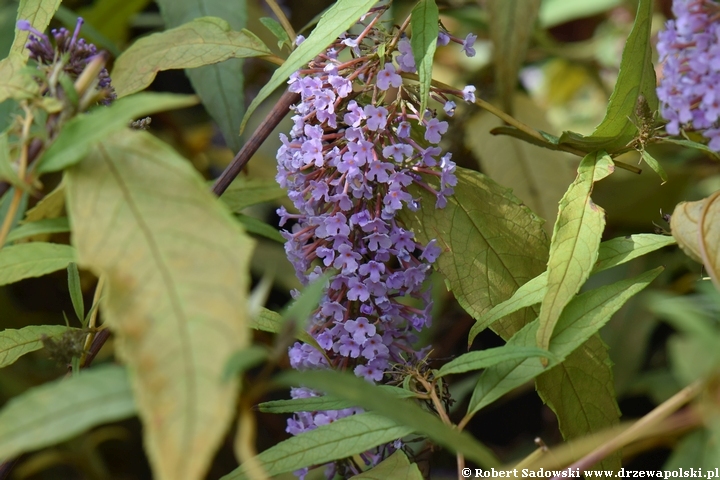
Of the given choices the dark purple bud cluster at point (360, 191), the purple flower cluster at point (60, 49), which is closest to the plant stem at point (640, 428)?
the dark purple bud cluster at point (360, 191)

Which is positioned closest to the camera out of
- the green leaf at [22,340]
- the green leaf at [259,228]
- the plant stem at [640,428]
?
the plant stem at [640,428]

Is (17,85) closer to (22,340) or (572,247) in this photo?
(22,340)

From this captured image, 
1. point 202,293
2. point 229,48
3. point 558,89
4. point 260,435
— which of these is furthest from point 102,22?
point 558,89

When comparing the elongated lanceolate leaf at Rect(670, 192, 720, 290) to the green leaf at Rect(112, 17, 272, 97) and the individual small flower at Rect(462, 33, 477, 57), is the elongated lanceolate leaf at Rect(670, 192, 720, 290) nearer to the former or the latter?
the individual small flower at Rect(462, 33, 477, 57)

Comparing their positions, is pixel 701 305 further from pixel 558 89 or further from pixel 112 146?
pixel 558 89

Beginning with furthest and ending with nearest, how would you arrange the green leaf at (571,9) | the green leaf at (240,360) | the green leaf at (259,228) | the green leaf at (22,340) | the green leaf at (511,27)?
the green leaf at (571,9), the green leaf at (511,27), the green leaf at (259,228), the green leaf at (22,340), the green leaf at (240,360)

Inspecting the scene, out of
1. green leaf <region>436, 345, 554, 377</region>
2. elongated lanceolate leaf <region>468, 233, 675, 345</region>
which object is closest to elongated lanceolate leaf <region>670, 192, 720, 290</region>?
elongated lanceolate leaf <region>468, 233, 675, 345</region>

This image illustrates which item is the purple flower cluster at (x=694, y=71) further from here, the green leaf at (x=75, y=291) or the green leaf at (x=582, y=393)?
the green leaf at (x=75, y=291)
